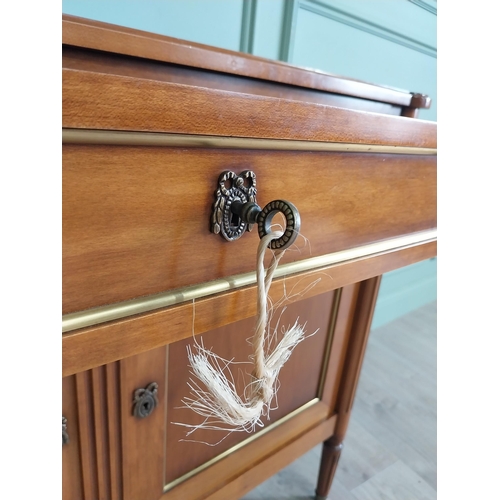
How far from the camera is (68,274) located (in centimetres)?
23

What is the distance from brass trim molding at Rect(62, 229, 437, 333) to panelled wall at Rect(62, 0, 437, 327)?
0.47 m

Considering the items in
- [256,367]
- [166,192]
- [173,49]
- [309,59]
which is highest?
[309,59]

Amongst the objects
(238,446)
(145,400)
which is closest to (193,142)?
(145,400)

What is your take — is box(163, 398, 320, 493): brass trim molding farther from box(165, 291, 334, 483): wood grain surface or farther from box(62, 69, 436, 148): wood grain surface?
box(62, 69, 436, 148): wood grain surface

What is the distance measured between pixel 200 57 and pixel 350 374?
21.1 inches

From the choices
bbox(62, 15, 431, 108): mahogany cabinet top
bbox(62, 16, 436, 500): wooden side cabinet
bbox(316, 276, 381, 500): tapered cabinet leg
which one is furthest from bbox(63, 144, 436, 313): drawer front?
bbox(316, 276, 381, 500): tapered cabinet leg

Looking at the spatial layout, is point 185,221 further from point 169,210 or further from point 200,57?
point 200,57

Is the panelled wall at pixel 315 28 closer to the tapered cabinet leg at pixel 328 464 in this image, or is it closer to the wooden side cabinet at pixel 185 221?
the wooden side cabinet at pixel 185 221

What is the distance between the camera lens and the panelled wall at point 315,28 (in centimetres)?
61

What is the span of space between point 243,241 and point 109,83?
14 centimetres
